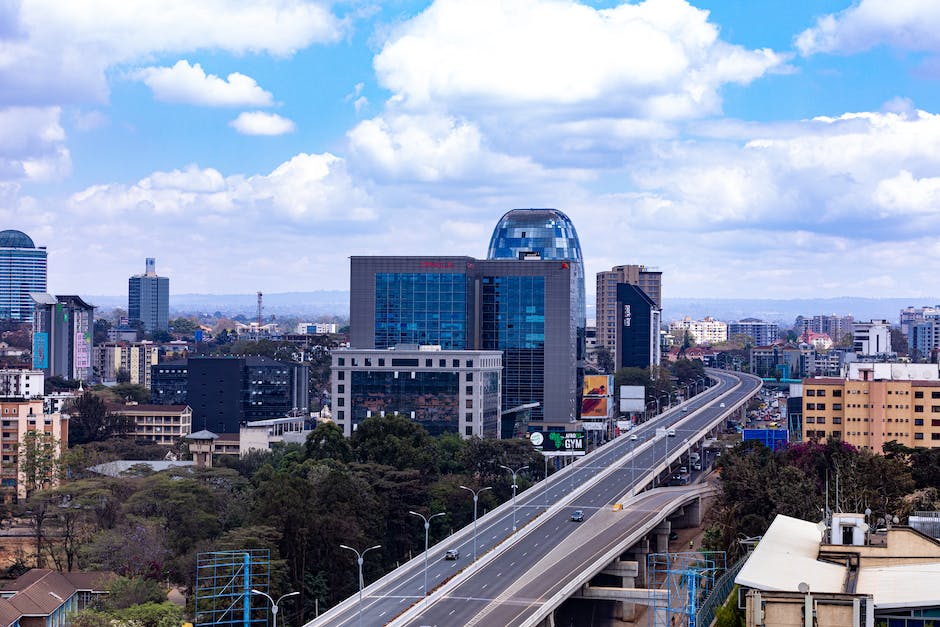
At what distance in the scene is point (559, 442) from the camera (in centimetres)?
15462

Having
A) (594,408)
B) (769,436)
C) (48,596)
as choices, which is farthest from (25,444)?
(769,436)

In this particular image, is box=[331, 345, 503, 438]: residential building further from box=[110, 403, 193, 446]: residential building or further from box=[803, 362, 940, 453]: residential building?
box=[803, 362, 940, 453]: residential building

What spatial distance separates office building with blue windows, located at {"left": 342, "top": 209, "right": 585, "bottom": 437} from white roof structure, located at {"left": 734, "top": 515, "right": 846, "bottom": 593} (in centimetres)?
10156

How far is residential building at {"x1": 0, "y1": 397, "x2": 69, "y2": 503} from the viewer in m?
121

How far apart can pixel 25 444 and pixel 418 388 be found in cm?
4350

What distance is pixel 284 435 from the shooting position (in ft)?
512

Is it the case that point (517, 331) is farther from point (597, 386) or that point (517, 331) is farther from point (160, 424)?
point (160, 424)

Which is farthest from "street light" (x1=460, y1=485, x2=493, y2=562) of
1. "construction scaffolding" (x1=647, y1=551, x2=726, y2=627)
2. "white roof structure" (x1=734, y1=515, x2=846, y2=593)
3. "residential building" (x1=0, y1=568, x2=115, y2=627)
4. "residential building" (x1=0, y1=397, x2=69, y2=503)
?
"residential building" (x1=0, y1=397, x2=69, y2=503)

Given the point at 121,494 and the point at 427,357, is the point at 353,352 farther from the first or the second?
the point at 121,494

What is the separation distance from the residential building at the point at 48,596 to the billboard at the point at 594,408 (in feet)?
306

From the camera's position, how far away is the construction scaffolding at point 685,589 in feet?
242

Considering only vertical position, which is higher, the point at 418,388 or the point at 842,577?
the point at 418,388

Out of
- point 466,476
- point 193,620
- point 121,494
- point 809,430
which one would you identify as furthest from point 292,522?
point 809,430

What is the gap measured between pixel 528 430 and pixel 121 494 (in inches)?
2598
